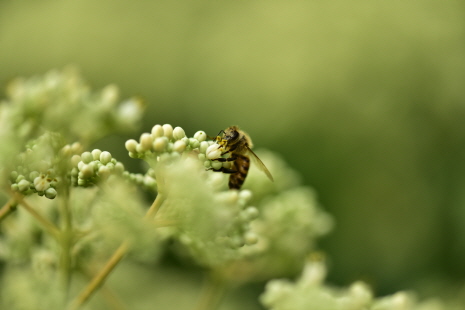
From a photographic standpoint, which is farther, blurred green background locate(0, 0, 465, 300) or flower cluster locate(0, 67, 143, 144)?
blurred green background locate(0, 0, 465, 300)

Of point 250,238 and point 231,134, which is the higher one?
point 231,134

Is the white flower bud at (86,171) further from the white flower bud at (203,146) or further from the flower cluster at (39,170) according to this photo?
the white flower bud at (203,146)

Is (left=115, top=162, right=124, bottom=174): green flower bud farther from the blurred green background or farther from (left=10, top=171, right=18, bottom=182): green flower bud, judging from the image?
the blurred green background

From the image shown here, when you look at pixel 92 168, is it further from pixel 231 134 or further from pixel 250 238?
pixel 231 134

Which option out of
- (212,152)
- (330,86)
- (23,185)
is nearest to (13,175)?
(23,185)

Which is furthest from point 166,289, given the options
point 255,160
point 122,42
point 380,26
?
point 122,42

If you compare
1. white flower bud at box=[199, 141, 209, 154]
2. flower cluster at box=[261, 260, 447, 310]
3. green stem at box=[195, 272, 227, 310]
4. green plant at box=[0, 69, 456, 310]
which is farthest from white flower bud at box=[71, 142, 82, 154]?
green stem at box=[195, 272, 227, 310]

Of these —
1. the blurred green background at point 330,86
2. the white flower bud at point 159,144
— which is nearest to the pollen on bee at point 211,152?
the white flower bud at point 159,144

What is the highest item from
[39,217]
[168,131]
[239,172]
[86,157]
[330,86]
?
[330,86]
